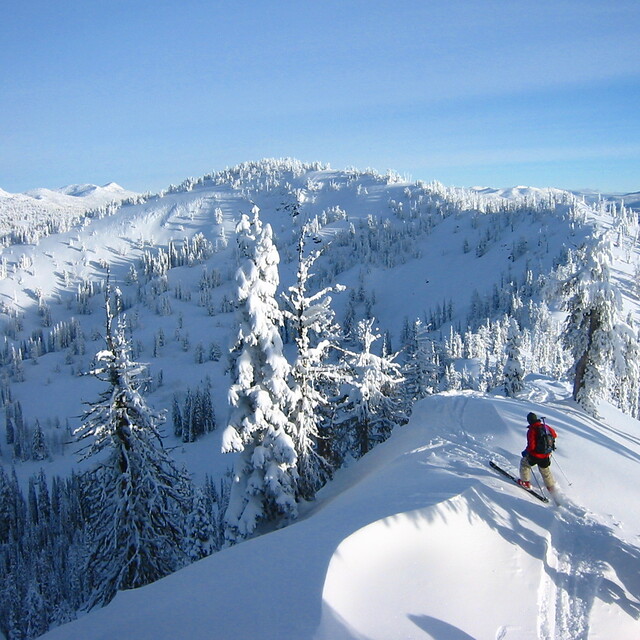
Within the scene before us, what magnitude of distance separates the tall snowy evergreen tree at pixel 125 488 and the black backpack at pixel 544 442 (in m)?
11.9

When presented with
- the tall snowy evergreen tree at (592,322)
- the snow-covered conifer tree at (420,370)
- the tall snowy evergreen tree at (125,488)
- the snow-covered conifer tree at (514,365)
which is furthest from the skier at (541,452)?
the snow-covered conifer tree at (514,365)

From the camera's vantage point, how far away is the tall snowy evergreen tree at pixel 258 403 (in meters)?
14.3

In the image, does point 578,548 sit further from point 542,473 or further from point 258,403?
point 258,403

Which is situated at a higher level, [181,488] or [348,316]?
[181,488]

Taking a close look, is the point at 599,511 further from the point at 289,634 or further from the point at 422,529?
the point at 289,634

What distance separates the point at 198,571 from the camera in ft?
29.2

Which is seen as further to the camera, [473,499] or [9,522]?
[9,522]

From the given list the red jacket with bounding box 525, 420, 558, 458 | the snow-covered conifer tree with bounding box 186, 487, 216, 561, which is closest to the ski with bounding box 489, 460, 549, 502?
the red jacket with bounding box 525, 420, 558, 458

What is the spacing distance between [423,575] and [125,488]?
11.4 m

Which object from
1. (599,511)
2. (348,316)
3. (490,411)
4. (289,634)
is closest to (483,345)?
(348,316)

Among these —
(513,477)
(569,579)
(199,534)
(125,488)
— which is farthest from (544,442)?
(199,534)

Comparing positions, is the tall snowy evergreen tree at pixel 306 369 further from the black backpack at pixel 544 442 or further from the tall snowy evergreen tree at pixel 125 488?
the black backpack at pixel 544 442

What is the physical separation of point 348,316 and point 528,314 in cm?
6377

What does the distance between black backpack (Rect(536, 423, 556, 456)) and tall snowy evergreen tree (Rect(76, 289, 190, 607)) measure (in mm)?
11879
